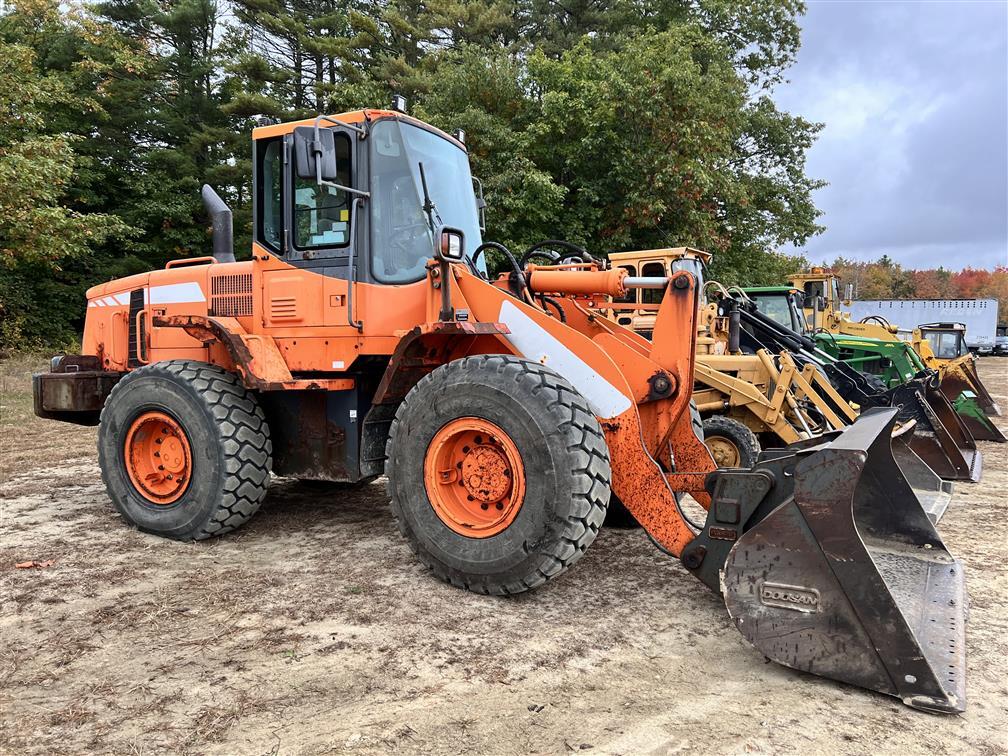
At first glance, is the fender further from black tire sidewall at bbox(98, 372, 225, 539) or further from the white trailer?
the white trailer

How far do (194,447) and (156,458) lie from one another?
638 mm

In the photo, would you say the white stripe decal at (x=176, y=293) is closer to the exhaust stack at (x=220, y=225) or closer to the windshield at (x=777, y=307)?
→ the exhaust stack at (x=220, y=225)

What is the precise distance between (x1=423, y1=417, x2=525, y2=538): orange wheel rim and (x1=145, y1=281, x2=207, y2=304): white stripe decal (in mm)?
2531

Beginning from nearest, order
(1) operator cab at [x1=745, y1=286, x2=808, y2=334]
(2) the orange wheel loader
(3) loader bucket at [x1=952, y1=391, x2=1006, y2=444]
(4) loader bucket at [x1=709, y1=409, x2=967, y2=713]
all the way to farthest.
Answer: (4) loader bucket at [x1=709, y1=409, x2=967, y2=713] < (2) the orange wheel loader < (3) loader bucket at [x1=952, y1=391, x2=1006, y2=444] < (1) operator cab at [x1=745, y1=286, x2=808, y2=334]

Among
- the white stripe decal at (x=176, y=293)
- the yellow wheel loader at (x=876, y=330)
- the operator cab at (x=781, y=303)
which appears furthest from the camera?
the operator cab at (x=781, y=303)

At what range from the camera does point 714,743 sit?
2.44 metres

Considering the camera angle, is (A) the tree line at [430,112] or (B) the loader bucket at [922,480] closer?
(B) the loader bucket at [922,480]

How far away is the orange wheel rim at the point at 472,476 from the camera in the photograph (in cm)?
365

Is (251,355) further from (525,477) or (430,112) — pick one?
(430,112)

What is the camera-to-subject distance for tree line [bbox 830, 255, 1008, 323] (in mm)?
74125

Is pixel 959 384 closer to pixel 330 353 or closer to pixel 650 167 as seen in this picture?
pixel 650 167

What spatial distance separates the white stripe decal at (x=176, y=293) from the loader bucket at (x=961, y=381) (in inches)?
394

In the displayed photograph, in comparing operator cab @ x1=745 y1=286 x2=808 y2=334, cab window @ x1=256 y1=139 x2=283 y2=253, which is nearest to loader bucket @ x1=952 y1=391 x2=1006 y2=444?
operator cab @ x1=745 y1=286 x2=808 y2=334

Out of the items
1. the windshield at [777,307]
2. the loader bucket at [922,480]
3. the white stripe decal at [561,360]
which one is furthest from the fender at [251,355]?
the windshield at [777,307]
